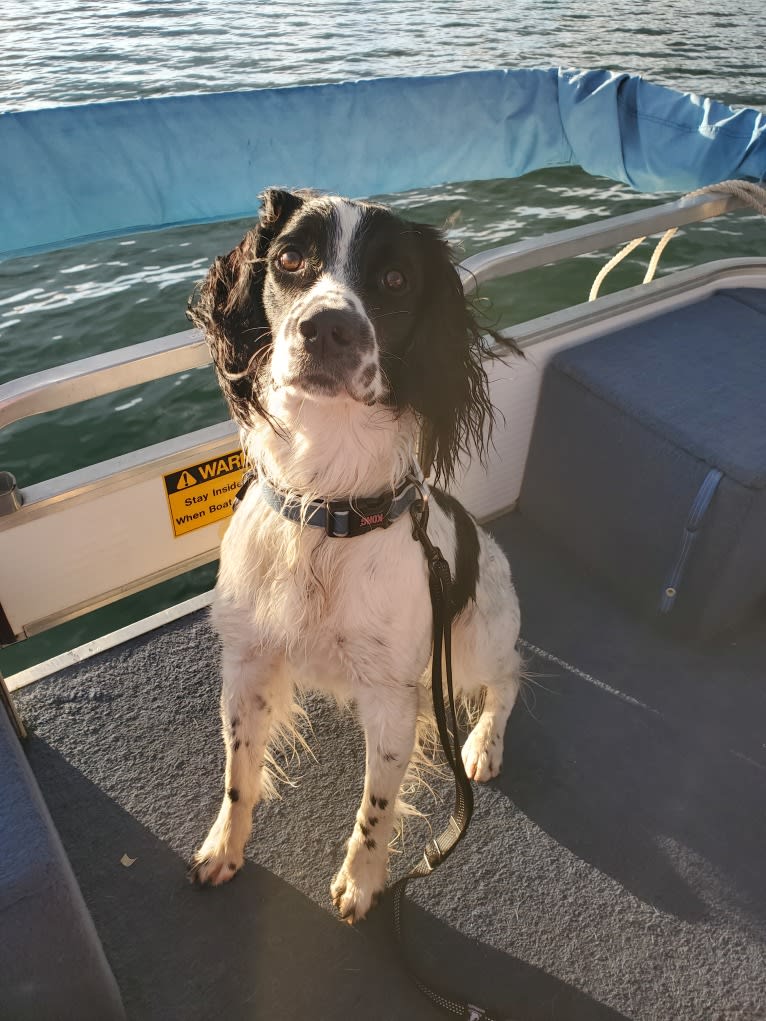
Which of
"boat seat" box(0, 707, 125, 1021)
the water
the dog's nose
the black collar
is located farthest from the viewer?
the water

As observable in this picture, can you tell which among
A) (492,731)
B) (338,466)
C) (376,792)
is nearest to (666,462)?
(492,731)

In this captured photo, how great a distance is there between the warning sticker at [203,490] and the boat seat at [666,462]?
3.78 feet

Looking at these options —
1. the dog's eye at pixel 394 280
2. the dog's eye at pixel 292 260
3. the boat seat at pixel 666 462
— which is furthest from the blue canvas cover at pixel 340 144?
the dog's eye at pixel 394 280

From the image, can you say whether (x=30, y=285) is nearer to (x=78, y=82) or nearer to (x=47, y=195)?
(x=78, y=82)

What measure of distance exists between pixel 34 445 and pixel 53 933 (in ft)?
13.7

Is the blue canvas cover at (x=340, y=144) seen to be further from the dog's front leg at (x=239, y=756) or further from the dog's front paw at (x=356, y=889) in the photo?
the dog's front paw at (x=356, y=889)

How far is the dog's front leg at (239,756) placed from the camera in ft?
6.28

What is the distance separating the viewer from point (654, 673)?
8.27 ft

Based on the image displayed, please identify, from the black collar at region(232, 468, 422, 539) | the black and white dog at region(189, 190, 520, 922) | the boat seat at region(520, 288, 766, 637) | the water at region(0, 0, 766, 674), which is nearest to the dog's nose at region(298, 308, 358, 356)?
the black and white dog at region(189, 190, 520, 922)

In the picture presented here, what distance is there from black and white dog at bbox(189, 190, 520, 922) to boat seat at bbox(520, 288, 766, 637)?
0.86 metres

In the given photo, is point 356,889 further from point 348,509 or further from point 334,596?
point 348,509

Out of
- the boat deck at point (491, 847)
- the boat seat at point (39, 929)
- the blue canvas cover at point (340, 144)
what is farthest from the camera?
the blue canvas cover at point (340, 144)

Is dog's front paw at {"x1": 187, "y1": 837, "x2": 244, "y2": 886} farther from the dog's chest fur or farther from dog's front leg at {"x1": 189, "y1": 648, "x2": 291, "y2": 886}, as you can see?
the dog's chest fur

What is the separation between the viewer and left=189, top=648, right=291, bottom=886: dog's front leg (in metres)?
1.91
